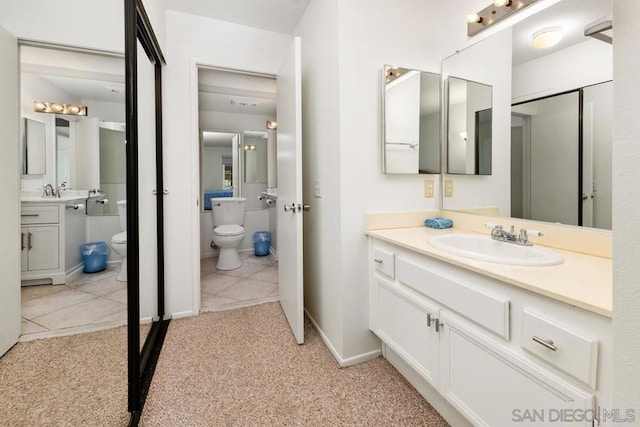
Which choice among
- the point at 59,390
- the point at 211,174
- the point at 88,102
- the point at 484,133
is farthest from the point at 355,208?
→ the point at 211,174

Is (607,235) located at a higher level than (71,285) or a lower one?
higher

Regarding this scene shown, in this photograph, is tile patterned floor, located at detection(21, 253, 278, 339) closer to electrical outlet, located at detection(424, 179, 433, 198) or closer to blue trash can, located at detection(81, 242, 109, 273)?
blue trash can, located at detection(81, 242, 109, 273)

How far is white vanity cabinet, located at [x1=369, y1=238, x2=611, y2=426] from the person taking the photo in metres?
0.71

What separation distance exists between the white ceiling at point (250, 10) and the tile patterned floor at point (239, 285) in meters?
2.40

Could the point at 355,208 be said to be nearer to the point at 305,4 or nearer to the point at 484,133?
the point at 484,133

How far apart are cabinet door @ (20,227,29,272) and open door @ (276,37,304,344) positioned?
4.00 feet

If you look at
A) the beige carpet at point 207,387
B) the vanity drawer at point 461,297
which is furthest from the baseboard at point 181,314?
the vanity drawer at point 461,297

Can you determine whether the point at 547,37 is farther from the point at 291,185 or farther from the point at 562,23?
the point at 291,185

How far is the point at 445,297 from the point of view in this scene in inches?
44.6

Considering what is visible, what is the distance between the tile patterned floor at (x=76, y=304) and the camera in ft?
3.35

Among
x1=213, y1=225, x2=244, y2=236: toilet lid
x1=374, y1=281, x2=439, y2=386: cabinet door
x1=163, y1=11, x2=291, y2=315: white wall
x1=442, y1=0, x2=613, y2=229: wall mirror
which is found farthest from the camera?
x1=213, y1=225, x2=244, y2=236: toilet lid

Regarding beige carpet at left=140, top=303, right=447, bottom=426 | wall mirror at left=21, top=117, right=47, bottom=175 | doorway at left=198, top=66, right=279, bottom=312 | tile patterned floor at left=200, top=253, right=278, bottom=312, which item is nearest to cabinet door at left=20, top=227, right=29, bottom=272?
wall mirror at left=21, top=117, right=47, bottom=175

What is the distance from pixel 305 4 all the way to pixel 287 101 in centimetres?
74

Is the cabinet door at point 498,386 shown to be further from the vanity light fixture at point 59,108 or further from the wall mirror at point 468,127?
the vanity light fixture at point 59,108
